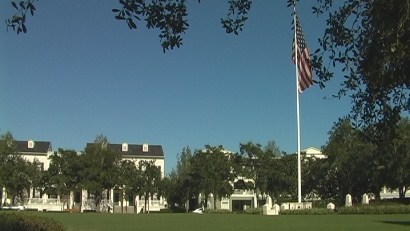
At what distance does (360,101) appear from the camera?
694 centimetres

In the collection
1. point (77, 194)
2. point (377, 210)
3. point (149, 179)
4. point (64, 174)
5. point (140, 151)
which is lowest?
point (377, 210)

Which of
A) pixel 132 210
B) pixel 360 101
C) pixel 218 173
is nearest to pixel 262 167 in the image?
pixel 218 173


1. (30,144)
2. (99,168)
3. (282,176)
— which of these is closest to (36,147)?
(30,144)

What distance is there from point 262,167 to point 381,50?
231 feet

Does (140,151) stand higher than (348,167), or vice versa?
(140,151)

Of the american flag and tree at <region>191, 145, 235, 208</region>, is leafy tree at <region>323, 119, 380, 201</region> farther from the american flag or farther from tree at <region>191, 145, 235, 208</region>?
the american flag

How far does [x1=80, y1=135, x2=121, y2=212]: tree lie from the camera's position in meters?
72.9

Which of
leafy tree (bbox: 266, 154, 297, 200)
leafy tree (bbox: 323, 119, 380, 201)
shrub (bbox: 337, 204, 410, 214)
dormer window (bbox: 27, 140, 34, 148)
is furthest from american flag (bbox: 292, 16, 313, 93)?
dormer window (bbox: 27, 140, 34, 148)

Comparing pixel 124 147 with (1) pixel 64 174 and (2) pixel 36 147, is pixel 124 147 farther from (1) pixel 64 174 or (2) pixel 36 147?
(1) pixel 64 174

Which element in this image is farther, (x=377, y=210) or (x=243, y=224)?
(x=377, y=210)

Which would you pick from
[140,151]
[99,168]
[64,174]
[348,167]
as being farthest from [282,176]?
[140,151]

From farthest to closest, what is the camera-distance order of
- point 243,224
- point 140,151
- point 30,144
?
point 140,151 → point 30,144 → point 243,224

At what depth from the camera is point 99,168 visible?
74.1 m

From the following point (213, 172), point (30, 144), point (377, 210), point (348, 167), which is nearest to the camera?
point (377, 210)
